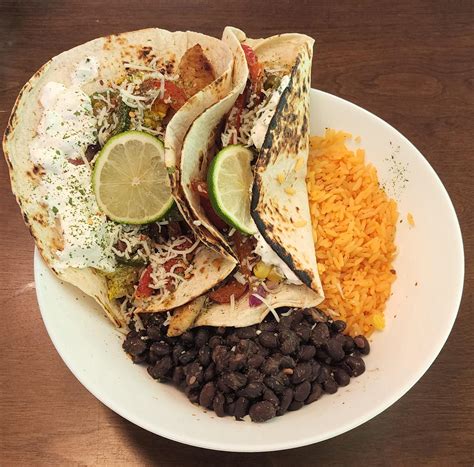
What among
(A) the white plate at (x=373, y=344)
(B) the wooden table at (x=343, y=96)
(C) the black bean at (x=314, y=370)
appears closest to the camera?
(A) the white plate at (x=373, y=344)

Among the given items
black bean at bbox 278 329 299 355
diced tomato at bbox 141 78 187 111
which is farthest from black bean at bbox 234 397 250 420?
diced tomato at bbox 141 78 187 111

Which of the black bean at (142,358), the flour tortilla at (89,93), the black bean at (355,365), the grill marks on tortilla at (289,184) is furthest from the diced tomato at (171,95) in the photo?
the black bean at (355,365)

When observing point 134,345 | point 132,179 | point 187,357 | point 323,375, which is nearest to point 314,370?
point 323,375

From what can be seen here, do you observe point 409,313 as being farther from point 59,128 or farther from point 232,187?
point 59,128

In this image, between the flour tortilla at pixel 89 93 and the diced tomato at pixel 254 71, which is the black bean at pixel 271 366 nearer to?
the flour tortilla at pixel 89 93

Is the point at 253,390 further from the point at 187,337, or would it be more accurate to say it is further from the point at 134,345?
the point at 134,345

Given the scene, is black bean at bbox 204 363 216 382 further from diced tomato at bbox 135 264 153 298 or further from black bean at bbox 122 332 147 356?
diced tomato at bbox 135 264 153 298

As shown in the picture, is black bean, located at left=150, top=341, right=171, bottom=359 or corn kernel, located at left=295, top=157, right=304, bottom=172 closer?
black bean, located at left=150, top=341, right=171, bottom=359
